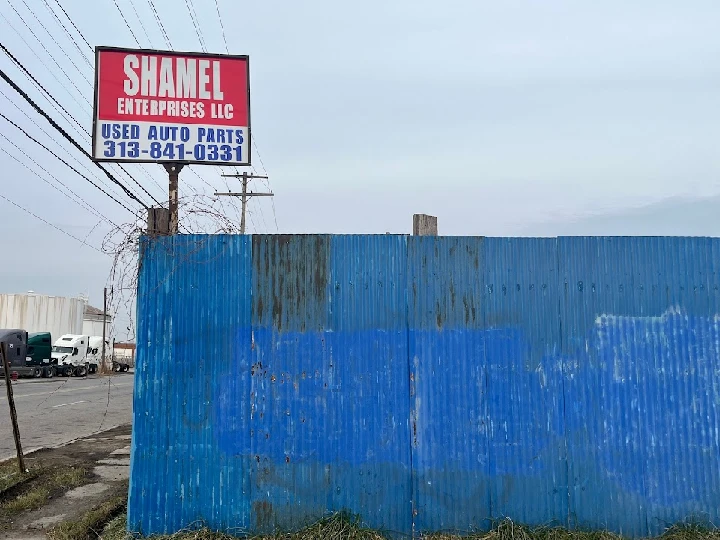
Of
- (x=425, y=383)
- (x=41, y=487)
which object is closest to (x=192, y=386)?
(x=425, y=383)

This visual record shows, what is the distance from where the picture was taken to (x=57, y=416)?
17688 mm

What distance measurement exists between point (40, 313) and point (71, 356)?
770 inches

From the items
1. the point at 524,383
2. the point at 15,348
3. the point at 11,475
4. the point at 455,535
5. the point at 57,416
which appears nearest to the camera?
the point at 455,535

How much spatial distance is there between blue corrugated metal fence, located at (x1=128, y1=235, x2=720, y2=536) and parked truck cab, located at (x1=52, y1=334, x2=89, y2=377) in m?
41.0

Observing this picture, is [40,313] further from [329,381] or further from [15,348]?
[329,381]

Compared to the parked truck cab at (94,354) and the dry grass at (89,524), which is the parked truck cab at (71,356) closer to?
the parked truck cab at (94,354)

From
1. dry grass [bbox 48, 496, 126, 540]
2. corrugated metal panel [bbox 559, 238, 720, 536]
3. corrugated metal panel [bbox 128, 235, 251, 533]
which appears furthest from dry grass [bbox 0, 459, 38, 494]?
corrugated metal panel [bbox 559, 238, 720, 536]

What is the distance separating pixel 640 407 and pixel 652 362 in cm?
50

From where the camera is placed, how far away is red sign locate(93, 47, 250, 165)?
655cm

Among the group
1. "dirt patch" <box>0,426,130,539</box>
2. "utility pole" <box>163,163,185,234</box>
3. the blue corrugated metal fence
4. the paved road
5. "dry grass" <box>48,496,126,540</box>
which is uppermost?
"utility pole" <box>163,163,185,234</box>

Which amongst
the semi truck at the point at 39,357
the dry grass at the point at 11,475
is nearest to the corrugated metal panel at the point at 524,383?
the dry grass at the point at 11,475

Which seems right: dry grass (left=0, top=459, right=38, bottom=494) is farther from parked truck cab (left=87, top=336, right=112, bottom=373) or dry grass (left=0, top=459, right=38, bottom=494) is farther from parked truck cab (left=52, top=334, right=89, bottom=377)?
parked truck cab (left=87, top=336, right=112, bottom=373)

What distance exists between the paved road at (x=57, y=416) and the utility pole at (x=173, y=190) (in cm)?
581

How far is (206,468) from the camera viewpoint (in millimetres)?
5594
